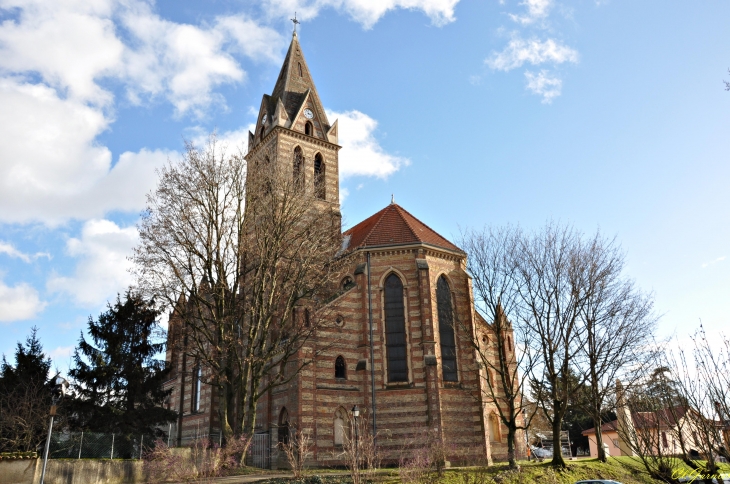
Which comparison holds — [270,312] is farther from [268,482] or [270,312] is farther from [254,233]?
[268,482]

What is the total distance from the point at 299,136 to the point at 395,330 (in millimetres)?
17534

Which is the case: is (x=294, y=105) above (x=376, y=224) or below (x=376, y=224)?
above

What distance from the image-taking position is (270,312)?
25.2m

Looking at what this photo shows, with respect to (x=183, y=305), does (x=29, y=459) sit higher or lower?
lower

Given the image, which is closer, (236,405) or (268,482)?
(268,482)

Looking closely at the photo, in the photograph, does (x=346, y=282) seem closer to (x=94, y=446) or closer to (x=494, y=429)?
(x=494, y=429)

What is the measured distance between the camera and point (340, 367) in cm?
2922

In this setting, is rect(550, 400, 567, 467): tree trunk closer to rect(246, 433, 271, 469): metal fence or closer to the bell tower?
rect(246, 433, 271, 469): metal fence

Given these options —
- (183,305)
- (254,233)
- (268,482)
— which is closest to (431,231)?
(254,233)

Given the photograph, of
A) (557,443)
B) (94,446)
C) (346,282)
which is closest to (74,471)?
(94,446)

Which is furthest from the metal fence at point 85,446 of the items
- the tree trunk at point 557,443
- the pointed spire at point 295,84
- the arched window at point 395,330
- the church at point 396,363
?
the pointed spire at point 295,84

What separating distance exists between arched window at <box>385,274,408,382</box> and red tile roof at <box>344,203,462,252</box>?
233cm

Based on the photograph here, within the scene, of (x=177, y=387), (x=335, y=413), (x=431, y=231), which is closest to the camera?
(x=335, y=413)

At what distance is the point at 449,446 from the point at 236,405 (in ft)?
35.9
